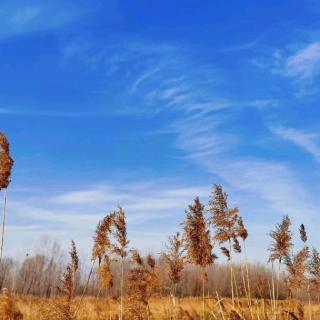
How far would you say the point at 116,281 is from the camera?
47.7m

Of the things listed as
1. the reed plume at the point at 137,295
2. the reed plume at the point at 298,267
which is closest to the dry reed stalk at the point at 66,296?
the reed plume at the point at 137,295

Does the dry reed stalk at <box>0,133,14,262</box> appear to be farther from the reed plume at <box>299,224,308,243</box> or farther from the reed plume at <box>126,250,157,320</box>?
the reed plume at <box>299,224,308,243</box>

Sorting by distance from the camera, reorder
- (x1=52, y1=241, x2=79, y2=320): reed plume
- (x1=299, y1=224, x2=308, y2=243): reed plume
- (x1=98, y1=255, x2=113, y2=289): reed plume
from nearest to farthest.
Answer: (x1=52, y1=241, x2=79, y2=320): reed plume → (x1=98, y1=255, x2=113, y2=289): reed plume → (x1=299, y1=224, x2=308, y2=243): reed plume

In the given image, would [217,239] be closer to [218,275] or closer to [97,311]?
[97,311]

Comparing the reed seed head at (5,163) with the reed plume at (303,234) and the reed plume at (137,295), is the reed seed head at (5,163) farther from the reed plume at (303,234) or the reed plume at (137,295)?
the reed plume at (303,234)

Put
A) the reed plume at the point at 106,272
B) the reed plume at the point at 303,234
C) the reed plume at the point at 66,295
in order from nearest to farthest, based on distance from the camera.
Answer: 1. the reed plume at the point at 66,295
2. the reed plume at the point at 106,272
3. the reed plume at the point at 303,234

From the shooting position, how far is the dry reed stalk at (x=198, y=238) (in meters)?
11.3

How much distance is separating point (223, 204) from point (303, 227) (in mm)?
3184

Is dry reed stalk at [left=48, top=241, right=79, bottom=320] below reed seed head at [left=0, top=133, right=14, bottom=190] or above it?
below

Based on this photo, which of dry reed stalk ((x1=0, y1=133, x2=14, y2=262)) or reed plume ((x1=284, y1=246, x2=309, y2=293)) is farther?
reed plume ((x1=284, y1=246, x2=309, y2=293))

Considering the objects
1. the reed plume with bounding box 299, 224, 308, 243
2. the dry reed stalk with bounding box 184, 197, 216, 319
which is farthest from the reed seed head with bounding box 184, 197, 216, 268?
the reed plume with bounding box 299, 224, 308, 243

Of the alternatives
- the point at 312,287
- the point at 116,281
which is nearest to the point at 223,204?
the point at 312,287

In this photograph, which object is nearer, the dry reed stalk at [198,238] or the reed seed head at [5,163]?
the reed seed head at [5,163]

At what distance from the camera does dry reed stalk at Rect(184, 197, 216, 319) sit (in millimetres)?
11344
